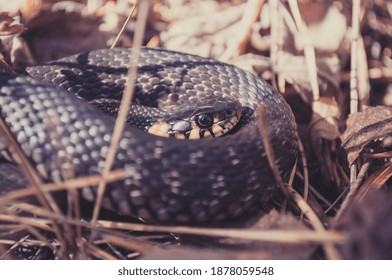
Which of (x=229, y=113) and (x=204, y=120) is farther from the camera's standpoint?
(x=204, y=120)

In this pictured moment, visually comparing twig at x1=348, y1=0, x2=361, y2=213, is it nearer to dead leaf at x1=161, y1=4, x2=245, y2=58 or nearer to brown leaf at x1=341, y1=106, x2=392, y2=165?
brown leaf at x1=341, y1=106, x2=392, y2=165

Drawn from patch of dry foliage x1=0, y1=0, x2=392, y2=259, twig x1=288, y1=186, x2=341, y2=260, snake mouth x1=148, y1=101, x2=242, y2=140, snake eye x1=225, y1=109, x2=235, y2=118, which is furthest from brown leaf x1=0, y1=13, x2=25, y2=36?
twig x1=288, y1=186, x2=341, y2=260

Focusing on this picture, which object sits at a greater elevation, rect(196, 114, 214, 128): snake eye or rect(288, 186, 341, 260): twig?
rect(196, 114, 214, 128): snake eye

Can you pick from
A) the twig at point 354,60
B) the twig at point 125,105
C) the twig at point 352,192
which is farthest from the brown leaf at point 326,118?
the twig at point 125,105

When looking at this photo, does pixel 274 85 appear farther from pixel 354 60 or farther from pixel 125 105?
pixel 125 105

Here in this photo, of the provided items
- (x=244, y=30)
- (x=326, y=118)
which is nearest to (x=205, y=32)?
(x=244, y=30)

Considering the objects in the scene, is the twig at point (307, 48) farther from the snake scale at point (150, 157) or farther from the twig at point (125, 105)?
the twig at point (125, 105)

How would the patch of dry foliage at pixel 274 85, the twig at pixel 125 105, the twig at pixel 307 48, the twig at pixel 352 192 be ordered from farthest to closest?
1. the twig at pixel 307 48
2. the twig at pixel 352 192
3. the patch of dry foliage at pixel 274 85
4. the twig at pixel 125 105
